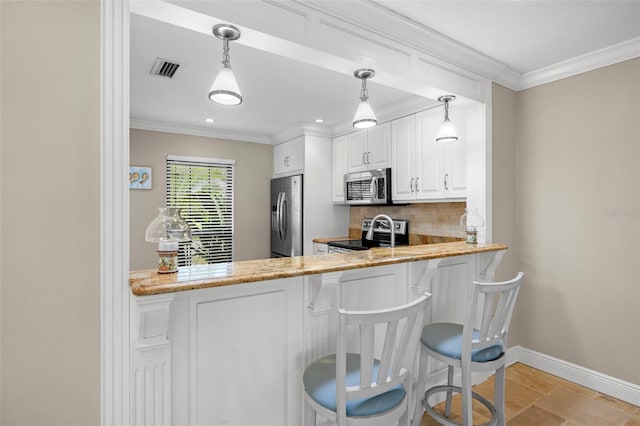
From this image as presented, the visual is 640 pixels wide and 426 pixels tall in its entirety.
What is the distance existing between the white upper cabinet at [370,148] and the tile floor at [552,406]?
234 cm

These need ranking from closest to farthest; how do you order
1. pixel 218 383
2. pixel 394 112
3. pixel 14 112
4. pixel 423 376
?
1. pixel 14 112
2. pixel 218 383
3. pixel 423 376
4. pixel 394 112

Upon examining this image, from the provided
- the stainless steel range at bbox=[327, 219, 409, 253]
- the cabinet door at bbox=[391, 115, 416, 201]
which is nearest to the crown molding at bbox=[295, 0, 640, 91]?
the cabinet door at bbox=[391, 115, 416, 201]

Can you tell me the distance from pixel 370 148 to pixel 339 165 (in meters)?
0.60

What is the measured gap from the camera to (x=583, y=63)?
103 inches

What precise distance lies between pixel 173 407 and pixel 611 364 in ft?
9.98

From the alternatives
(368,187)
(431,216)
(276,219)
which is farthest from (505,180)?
(276,219)

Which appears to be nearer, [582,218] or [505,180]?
[582,218]

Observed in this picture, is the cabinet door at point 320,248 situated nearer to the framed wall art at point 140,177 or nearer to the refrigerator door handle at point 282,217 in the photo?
the refrigerator door handle at point 282,217

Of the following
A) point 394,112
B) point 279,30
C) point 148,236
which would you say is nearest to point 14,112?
point 148,236

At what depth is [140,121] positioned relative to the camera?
4.04m

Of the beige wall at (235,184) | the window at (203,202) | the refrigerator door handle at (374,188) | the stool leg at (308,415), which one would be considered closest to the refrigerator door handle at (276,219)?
the beige wall at (235,184)

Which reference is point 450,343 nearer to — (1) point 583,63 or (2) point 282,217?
(1) point 583,63

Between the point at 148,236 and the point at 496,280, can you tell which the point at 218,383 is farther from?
the point at 496,280

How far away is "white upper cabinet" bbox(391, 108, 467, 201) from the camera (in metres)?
3.00
